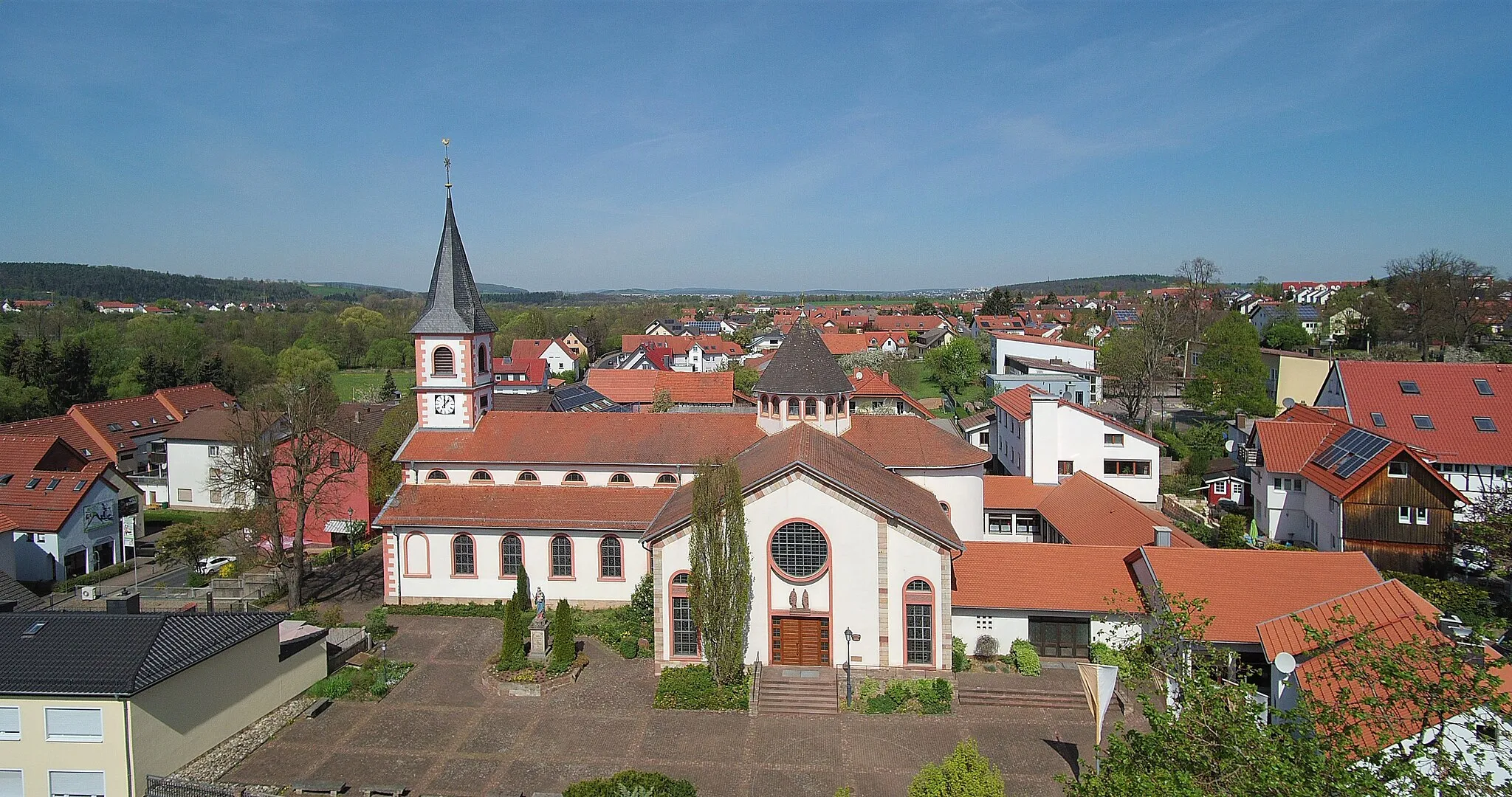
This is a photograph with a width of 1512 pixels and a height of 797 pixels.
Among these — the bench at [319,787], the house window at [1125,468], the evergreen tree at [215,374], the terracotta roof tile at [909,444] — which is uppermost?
the evergreen tree at [215,374]

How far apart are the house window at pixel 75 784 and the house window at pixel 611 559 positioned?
15130 millimetres

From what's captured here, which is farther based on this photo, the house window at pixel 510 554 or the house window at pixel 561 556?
the house window at pixel 510 554

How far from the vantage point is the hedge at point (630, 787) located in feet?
56.9

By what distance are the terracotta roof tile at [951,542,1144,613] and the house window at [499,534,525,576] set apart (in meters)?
15.3

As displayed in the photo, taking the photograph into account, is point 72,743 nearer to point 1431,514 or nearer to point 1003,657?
point 1003,657

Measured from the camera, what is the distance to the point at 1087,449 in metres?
42.5

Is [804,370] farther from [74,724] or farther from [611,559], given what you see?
[74,724]

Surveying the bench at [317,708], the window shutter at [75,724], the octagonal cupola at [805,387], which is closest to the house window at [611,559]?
the octagonal cupola at [805,387]

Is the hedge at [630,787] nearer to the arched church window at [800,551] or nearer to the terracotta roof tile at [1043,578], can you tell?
the arched church window at [800,551]

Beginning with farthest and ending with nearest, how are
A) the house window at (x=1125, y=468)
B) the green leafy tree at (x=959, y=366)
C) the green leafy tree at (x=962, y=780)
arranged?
1. the green leafy tree at (x=959, y=366)
2. the house window at (x=1125, y=468)
3. the green leafy tree at (x=962, y=780)

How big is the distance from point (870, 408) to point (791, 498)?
37483 millimetres

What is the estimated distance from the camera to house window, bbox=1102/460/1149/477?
42.7m

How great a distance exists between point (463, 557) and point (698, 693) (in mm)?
12280

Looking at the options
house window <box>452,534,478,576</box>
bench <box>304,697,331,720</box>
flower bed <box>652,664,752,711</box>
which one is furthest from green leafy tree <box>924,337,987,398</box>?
bench <box>304,697,331,720</box>
